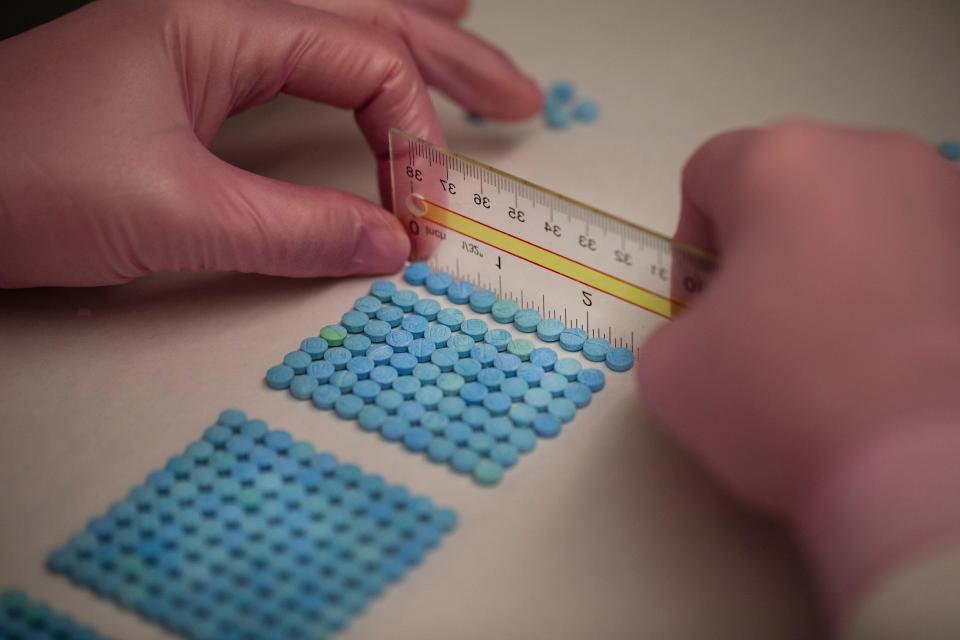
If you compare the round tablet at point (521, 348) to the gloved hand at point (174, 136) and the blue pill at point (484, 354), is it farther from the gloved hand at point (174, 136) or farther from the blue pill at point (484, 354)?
the gloved hand at point (174, 136)

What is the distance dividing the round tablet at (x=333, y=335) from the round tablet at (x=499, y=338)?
19 cm

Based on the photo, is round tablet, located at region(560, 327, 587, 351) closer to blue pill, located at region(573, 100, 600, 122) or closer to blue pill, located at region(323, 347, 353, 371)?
blue pill, located at region(323, 347, 353, 371)

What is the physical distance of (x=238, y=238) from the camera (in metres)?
1.36

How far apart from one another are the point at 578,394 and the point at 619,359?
3.4 inches

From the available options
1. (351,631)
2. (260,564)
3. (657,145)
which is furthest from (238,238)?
(657,145)

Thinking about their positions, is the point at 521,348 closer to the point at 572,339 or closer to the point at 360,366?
the point at 572,339

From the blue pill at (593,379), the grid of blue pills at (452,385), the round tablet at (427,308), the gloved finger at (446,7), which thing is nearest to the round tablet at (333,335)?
the grid of blue pills at (452,385)

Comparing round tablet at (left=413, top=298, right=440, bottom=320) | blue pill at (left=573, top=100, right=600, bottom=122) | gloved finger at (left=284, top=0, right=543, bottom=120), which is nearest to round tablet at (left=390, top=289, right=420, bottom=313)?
round tablet at (left=413, top=298, right=440, bottom=320)

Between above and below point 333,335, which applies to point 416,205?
above

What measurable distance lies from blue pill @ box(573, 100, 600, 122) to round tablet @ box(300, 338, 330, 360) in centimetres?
73

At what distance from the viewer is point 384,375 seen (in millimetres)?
1342

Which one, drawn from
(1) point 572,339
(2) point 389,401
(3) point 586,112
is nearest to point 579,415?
(1) point 572,339

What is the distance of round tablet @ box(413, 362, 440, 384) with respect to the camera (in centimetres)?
134

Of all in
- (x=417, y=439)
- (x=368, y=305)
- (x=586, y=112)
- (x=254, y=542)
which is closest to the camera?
(x=254, y=542)
